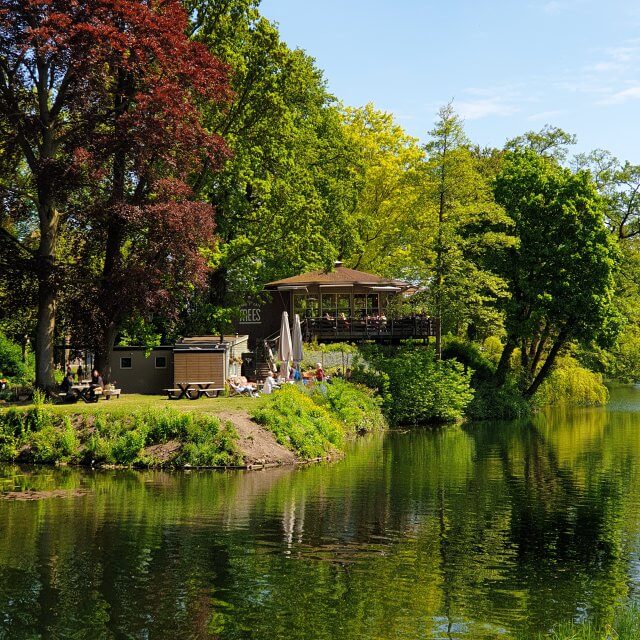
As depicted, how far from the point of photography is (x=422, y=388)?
47312mm

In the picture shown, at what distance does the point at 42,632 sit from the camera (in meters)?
13.4

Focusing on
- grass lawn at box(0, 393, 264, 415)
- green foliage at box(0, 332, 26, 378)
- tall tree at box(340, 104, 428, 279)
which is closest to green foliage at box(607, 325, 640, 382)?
tall tree at box(340, 104, 428, 279)

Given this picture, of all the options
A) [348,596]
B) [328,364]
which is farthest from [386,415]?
[348,596]

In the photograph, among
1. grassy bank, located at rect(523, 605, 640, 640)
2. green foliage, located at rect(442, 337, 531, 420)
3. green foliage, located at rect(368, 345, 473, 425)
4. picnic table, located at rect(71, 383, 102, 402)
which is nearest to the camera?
grassy bank, located at rect(523, 605, 640, 640)

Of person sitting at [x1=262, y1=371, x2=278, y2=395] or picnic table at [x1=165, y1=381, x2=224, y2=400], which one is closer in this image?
picnic table at [x1=165, y1=381, x2=224, y2=400]

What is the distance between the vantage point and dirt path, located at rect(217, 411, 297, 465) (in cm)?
2983

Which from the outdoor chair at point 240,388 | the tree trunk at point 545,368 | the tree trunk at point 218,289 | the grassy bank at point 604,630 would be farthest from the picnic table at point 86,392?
the tree trunk at point 545,368

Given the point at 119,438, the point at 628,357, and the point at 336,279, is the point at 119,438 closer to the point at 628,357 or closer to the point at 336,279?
the point at 336,279

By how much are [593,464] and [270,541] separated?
16219 millimetres

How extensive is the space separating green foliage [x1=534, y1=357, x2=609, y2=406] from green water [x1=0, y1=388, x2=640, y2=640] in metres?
30.8

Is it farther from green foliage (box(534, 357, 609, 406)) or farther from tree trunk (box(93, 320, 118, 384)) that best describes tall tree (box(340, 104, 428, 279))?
tree trunk (box(93, 320, 118, 384))

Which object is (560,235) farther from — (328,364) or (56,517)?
(56,517)

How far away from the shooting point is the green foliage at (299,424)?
3147 centimetres

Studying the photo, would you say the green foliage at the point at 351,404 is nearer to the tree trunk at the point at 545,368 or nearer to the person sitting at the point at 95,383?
the person sitting at the point at 95,383
